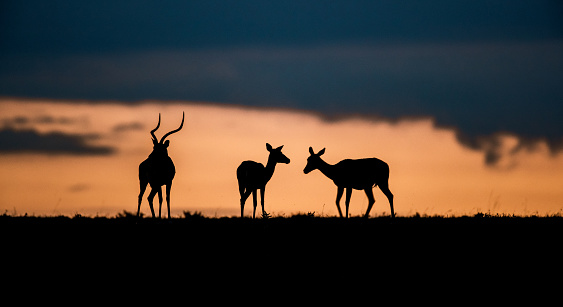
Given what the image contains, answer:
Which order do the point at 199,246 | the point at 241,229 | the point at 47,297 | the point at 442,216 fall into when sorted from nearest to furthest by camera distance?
1. the point at 47,297
2. the point at 199,246
3. the point at 241,229
4. the point at 442,216

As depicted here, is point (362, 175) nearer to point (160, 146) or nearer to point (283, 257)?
point (160, 146)

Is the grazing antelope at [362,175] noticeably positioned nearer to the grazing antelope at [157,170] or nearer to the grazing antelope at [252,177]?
the grazing antelope at [252,177]

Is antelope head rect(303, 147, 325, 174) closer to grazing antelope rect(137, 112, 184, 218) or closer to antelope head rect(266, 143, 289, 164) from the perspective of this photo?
antelope head rect(266, 143, 289, 164)

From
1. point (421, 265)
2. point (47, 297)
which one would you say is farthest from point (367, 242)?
point (47, 297)

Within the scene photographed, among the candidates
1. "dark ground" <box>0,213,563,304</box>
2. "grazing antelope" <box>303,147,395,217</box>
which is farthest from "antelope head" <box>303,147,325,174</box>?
"dark ground" <box>0,213,563,304</box>

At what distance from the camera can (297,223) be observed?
24953 mm

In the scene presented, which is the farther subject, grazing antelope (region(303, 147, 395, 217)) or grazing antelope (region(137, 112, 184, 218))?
grazing antelope (region(303, 147, 395, 217))

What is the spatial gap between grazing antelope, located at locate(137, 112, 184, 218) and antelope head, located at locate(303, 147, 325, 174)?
241 inches

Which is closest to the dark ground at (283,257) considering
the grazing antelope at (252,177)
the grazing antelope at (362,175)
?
the grazing antelope at (252,177)

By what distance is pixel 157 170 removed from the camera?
3034cm

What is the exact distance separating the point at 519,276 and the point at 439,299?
2802 mm

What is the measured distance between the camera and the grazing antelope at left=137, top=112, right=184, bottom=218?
30312 mm

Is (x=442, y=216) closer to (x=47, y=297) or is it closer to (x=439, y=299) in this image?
(x=439, y=299)

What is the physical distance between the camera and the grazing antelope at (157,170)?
99.5 feet
